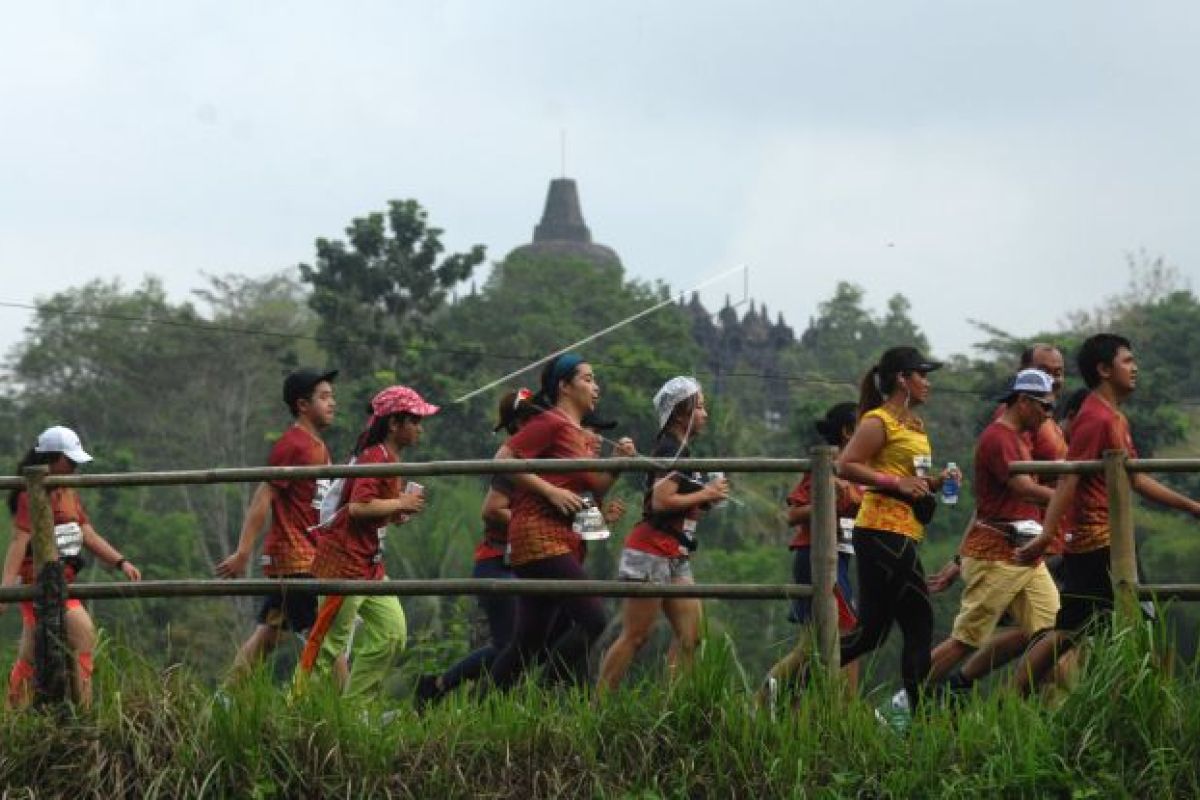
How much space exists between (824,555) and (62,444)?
307 cm

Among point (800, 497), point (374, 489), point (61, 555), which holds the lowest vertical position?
point (61, 555)

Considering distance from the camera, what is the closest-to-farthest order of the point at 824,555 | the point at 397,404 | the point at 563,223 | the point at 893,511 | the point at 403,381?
1. the point at 824,555
2. the point at 893,511
3. the point at 397,404
4. the point at 403,381
5. the point at 563,223

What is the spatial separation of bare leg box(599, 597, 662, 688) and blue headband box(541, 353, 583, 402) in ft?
2.75

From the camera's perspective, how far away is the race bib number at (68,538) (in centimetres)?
930

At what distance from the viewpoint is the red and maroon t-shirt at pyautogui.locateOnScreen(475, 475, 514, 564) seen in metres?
9.95

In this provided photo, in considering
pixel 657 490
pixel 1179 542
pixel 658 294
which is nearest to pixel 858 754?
pixel 657 490

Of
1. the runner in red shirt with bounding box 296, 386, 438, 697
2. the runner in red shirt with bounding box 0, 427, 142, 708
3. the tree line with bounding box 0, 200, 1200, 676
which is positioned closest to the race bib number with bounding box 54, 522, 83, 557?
the runner in red shirt with bounding box 0, 427, 142, 708

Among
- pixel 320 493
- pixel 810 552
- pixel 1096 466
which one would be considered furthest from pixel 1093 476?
pixel 320 493

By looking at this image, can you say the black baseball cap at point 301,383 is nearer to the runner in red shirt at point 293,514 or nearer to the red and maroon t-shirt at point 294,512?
the runner in red shirt at point 293,514

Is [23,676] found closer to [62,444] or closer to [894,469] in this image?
[62,444]

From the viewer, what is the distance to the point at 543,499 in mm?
9039

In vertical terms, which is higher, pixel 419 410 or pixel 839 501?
pixel 419 410

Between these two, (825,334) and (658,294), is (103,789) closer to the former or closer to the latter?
(658,294)

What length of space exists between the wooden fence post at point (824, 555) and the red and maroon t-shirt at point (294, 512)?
6.81 feet
